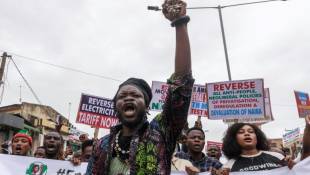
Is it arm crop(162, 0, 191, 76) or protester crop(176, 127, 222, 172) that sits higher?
arm crop(162, 0, 191, 76)

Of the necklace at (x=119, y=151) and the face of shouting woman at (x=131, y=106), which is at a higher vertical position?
the face of shouting woman at (x=131, y=106)

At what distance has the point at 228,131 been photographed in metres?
4.18

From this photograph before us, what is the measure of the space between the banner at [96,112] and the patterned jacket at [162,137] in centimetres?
784

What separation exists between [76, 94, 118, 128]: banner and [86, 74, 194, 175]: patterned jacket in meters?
7.84

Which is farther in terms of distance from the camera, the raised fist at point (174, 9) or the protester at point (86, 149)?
the protester at point (86, 149)

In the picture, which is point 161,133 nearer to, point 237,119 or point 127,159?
point 127,159

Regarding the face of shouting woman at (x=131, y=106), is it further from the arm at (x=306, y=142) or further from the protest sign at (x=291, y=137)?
the protest sign at (x=291, y=137)

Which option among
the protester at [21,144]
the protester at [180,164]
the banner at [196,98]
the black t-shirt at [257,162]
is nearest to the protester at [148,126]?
the black t-shirt at [257,162]

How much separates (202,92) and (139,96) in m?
7.62

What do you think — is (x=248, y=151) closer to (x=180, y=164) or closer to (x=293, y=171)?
(x=293, y=171)

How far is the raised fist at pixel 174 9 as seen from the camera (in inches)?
75.1

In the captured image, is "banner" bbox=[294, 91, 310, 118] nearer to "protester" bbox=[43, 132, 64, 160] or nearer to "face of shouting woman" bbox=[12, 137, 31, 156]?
"protester" bbox=[43, 132, 64, 160]

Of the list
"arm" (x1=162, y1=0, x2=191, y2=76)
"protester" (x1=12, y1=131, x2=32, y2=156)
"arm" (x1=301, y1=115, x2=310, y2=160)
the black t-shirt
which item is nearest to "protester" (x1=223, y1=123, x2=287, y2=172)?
the black t-shirt

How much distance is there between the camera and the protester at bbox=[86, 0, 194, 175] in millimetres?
1813
